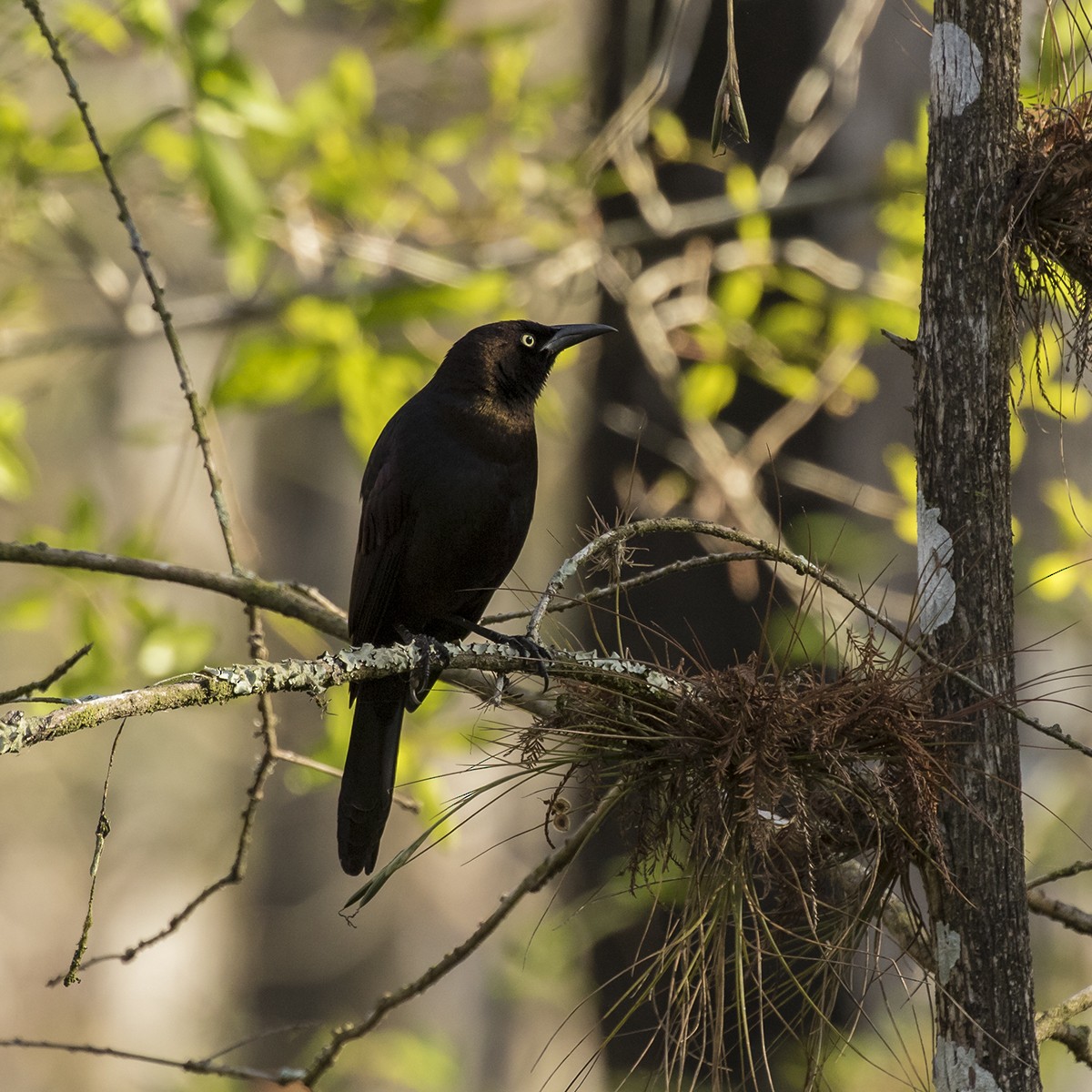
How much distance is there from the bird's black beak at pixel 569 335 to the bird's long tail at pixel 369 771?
1.12 m

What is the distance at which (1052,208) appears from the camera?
210cm

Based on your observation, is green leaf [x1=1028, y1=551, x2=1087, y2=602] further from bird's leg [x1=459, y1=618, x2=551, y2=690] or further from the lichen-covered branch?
the lichen-covered branch

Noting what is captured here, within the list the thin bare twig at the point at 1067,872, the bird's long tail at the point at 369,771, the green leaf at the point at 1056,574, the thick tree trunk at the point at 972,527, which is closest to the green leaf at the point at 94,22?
the bird's long tail at the point at 369,771

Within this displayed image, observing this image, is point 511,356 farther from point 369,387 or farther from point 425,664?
point 425,664

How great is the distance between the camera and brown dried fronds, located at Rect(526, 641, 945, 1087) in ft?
6.22

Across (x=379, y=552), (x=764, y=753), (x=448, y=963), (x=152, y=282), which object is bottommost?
(x=448, y=963)

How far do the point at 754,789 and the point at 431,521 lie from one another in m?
1.76

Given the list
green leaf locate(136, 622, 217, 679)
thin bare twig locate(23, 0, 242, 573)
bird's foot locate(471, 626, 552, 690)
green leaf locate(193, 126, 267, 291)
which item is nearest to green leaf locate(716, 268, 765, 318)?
green leaf locate(193, 126, 267, 291)

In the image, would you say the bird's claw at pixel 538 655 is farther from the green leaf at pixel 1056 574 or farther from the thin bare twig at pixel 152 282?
the green leaf at pixel 1056 574

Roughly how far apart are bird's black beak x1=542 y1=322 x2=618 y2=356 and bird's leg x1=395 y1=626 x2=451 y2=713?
1114 mm

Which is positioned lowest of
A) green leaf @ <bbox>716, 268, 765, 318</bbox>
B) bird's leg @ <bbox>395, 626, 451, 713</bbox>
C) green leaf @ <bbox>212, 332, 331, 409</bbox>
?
bird's leg @ <bbox>395, 626, 451, 713</bbox>

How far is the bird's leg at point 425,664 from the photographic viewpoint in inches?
105

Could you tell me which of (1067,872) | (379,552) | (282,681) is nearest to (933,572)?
(1067,872)

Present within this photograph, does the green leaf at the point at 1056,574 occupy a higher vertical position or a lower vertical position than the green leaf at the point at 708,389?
lower
